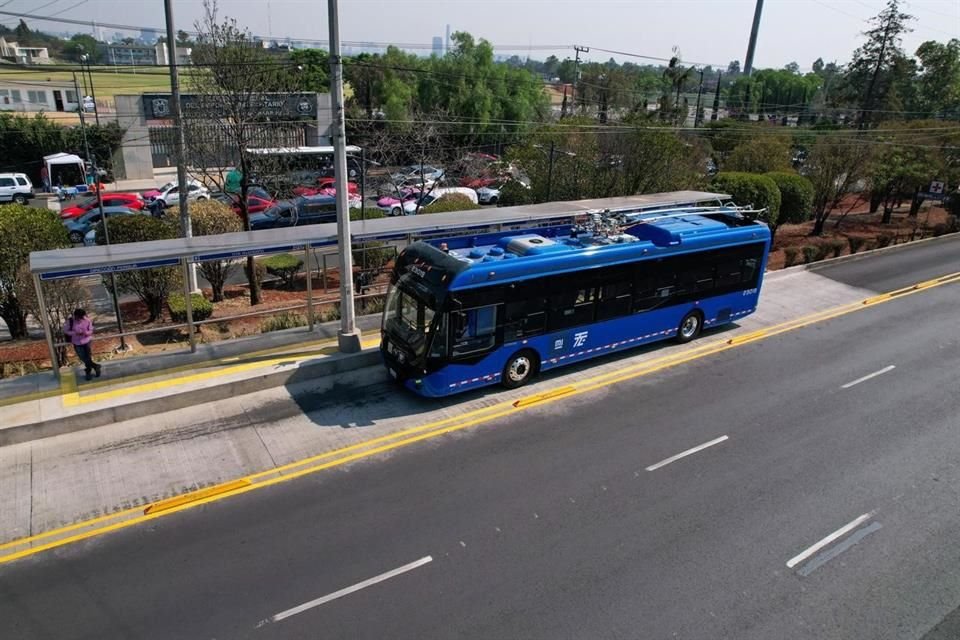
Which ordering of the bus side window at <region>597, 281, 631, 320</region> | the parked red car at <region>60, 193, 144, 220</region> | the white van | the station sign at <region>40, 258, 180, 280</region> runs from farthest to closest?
the white van → the parked red car at <region>60, 193, 144, 220</region> → the bus side window at <region>597, 281, 631, 320</region> → the station sign at <region>40, 258, 180, 280</region>

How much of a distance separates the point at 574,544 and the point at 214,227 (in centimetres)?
1652

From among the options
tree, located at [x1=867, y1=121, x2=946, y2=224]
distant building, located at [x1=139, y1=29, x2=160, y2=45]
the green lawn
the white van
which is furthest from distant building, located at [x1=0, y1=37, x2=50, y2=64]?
tree, located at [x1=867, y1=121, x2=946, y2=224]

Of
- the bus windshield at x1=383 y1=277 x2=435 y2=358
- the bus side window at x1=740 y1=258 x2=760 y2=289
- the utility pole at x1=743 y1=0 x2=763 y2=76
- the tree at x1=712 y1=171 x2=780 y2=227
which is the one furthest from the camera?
the utility pole at x1=743 y1=0 x2=763 y2=76

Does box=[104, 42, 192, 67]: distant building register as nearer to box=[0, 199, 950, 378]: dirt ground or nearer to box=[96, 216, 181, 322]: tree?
box=[96, 216, 181, 322]: tree

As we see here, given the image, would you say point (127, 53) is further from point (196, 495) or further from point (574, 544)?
point (574, 544)

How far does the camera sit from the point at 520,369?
13422 mm

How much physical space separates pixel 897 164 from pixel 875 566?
107ft

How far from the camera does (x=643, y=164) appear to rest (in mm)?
26875

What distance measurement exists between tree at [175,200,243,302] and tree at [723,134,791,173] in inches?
991

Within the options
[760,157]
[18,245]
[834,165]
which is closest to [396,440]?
[18,245]

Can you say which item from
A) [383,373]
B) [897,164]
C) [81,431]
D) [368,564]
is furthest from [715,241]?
[897,164]

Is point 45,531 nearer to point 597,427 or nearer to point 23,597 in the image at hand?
point 23,597

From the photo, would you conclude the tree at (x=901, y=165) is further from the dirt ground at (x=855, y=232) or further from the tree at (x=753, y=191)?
the tree at (x=753, y=191)

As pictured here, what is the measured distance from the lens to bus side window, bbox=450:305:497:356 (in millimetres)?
12070
